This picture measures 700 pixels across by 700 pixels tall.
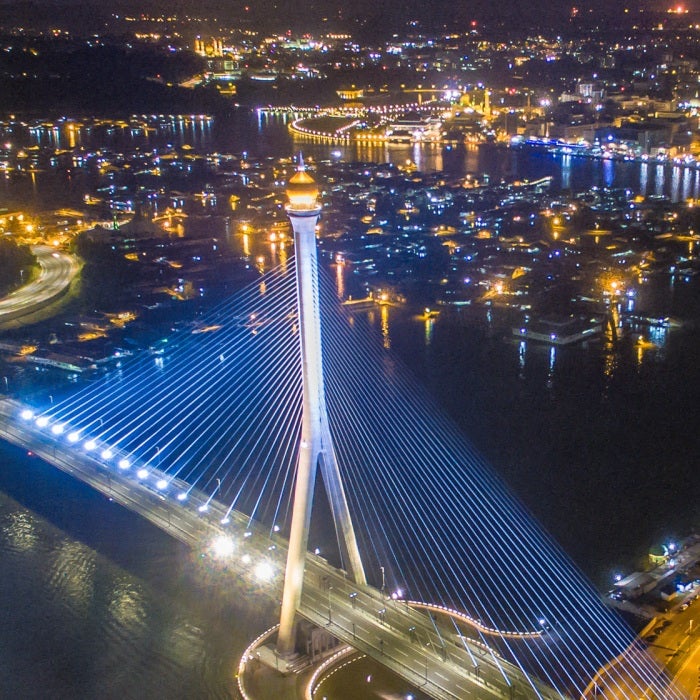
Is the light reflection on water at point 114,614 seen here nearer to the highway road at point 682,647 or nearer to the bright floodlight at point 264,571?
the bright floodlight at point 264,571

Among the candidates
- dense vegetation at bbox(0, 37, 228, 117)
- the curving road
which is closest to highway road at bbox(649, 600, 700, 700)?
the curving road

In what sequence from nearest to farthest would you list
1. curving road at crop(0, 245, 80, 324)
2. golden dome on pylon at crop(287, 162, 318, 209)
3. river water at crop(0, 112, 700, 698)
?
1. golden dome on pylon at crop(287, 162, 318, 209)
2. river water at crop(0, 112, 700, 698)
3. curving road at crop(0, 245, 80, 324)

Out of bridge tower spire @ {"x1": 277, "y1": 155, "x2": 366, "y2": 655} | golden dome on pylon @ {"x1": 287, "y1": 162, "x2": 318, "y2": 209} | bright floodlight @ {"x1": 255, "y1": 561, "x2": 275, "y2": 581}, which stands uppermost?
golden dome on pylon @ {"x1": 287, "y1": 162, "x2": 318, "y2": 209}

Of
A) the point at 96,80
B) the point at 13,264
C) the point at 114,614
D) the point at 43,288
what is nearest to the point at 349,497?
the point at 114,614

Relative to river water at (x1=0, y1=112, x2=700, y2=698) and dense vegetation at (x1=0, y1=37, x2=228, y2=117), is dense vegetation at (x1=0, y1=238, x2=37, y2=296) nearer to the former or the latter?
river water at (x1=0, y1=112, x2=700, y2=698)

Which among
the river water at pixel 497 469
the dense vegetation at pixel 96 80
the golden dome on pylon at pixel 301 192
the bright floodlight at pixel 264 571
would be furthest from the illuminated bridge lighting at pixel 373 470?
the dense vegetation at pixel 96 80

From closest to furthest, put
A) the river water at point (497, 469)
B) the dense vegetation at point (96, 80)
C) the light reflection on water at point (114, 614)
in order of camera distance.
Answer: the light reflection on water at point (114, 614) → the river water at point (497, 469) → the dense vegetation at point (96, 80)

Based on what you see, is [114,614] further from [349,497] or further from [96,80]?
[96,80]

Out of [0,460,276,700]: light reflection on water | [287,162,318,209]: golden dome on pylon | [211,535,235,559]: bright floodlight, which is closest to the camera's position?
[287,162,318,209]: golden dome on pylon
